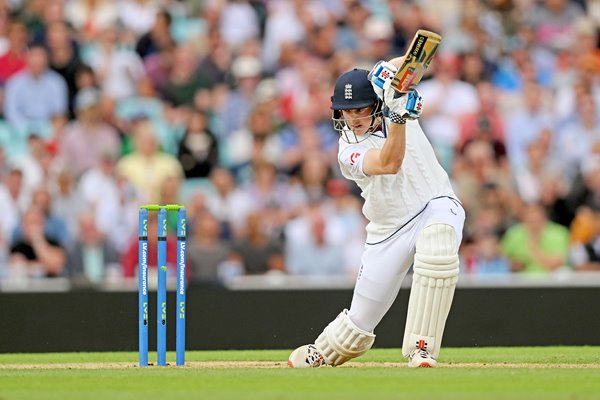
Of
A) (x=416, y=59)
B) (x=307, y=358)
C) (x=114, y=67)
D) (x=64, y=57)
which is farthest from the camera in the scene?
(x=114, y=67)

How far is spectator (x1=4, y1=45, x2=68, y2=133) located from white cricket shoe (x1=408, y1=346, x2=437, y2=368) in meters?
7.49

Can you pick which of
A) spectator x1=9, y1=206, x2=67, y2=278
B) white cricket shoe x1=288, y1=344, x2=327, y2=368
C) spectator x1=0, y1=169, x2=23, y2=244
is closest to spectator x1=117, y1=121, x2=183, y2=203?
spectator x1=0, y1=169, x2=23, y2=244

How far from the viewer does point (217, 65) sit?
53.1 feet

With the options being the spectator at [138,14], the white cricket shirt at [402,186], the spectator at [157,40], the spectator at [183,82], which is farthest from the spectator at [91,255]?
the white cricket shirt at [402,186]

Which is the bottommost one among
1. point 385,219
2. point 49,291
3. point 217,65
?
point 49,291

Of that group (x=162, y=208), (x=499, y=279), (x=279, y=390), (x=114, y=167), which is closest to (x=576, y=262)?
(x=499, y=279)

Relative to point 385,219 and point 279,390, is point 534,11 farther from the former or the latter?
point 279,390

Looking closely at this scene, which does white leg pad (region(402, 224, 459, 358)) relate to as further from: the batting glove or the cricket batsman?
the batting glove

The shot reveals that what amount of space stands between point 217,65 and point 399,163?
807 cm

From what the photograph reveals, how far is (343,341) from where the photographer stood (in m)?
9.04

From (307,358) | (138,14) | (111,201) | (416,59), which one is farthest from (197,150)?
(416,59)

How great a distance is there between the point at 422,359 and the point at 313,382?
1.14 meters

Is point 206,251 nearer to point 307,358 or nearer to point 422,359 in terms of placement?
point 307,358

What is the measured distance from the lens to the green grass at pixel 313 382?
23.4ft
